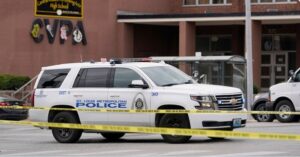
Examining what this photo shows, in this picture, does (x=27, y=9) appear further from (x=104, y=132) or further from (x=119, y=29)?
(x=104, y=132)

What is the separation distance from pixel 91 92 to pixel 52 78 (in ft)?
4.77

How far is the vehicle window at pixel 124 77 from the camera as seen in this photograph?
17719 mm

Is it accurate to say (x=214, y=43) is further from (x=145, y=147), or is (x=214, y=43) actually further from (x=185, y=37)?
(x=145, y=147)

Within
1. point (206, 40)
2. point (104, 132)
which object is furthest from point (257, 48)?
point (104, 132)

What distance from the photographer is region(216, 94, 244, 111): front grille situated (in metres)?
17.1

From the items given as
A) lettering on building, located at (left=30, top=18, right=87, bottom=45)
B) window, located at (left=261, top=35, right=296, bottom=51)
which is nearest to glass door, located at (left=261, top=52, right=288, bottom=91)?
window, located at (left=261, top=35, right=296, bottom=51)

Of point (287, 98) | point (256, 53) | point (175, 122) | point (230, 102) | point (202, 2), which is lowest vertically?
point (175, 122)

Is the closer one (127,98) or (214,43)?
(127,98)

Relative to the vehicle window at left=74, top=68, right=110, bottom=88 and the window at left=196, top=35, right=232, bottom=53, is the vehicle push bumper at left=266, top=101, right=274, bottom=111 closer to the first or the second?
the vehicle window at left=74, top=68, right=110, bottom=88

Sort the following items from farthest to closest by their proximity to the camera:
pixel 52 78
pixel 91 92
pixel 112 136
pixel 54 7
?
pixel 54 7, pixel 112 136, pixel 52 78, pixel 91 92

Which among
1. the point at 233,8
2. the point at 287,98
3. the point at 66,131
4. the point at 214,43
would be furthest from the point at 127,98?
the point at 214,43

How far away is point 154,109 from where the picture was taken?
56.2 ft

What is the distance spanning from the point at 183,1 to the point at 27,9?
14.7m

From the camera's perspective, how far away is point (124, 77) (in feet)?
58.7
